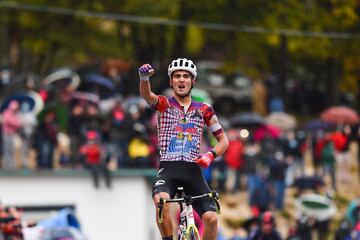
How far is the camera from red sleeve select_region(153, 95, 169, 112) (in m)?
14.8

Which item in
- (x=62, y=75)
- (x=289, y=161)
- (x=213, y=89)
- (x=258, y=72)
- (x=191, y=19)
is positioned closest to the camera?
(x=289, y=161)

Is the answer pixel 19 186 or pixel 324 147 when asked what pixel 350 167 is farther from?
pixel 19 186

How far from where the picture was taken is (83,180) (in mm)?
27422

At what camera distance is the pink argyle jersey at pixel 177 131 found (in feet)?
48.8

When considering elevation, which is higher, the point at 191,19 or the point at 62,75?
the point at 191,19

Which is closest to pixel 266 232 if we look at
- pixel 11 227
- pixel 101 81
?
pixel 11 227

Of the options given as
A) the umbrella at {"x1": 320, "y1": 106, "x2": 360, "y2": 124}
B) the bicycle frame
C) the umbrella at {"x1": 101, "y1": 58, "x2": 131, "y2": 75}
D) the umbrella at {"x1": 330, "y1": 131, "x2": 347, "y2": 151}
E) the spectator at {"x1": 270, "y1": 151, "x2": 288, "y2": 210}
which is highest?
the umbrella at {"x1": 101, "y1": 58, "x2": 131, "y2": 75}

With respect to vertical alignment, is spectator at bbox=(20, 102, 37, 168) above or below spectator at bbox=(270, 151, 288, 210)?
above

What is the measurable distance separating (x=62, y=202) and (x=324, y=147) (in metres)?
8.10

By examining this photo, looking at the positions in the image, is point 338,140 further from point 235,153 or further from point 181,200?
point 181,200

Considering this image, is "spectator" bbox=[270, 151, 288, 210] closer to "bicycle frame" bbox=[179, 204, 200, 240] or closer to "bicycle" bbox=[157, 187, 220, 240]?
"bicycle" bbox=[157, 187, 220, 240]

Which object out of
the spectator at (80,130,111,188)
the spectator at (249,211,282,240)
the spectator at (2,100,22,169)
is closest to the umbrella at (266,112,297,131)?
the spectator at (80,130,111,188)

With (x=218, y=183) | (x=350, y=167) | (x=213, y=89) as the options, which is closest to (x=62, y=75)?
(x=218, y=183)

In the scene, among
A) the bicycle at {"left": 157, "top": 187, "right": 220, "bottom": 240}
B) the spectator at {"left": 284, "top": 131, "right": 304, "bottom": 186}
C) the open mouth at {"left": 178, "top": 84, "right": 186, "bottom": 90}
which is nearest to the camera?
the bicycle at {"left": 157, "top": 187, "right": 220, "bottom": 240}
